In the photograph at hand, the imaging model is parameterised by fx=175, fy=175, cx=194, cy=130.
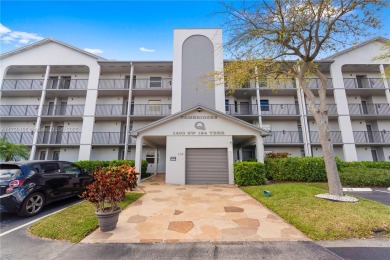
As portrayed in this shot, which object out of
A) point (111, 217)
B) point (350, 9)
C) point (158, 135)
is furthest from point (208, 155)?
point (350, 9)

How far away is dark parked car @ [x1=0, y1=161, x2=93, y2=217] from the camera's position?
17.1ft

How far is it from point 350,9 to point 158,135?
11463 mm

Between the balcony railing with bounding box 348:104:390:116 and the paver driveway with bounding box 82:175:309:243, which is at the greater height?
the balcony railing with bounding box 348:104:390:116

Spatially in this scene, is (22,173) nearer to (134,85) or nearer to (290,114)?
(134,85)

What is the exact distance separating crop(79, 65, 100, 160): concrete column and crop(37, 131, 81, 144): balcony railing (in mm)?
869

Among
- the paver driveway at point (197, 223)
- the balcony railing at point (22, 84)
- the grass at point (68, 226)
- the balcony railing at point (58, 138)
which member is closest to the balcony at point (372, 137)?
the paver driveway at point (197, 223)

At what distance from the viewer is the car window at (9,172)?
5.44m

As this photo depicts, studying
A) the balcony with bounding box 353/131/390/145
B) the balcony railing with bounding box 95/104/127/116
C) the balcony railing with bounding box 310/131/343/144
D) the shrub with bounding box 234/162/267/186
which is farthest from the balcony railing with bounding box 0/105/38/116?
the balcony with bounding box 353/131/390/145

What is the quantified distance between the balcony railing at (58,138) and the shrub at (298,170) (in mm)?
17579

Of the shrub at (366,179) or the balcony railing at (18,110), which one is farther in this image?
the balcony railing at (18,110)

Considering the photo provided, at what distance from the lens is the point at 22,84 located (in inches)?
711

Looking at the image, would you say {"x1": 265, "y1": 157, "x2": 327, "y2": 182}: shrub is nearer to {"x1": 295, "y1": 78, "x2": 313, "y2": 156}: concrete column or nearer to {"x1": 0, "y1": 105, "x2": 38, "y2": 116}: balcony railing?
{"x1": 295, "y1": 78, "x2": 313, "y2": 156}: concrete column

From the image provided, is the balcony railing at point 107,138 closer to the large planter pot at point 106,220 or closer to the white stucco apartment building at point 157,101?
the white stucco apartment building at point 157,101

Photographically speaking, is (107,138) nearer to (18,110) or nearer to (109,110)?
(109,110)
